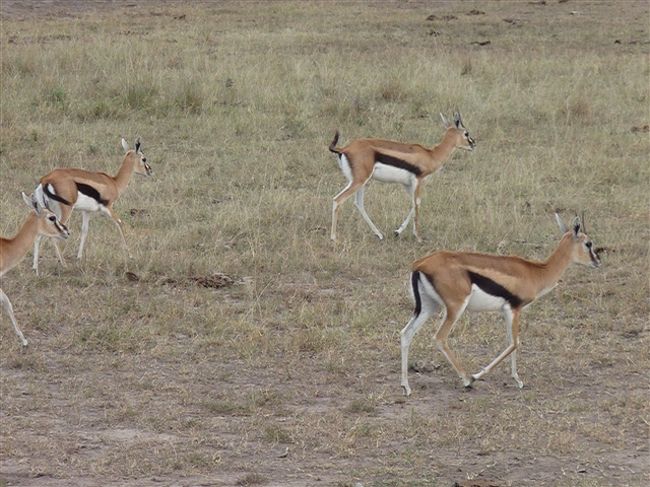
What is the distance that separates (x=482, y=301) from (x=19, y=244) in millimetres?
2733

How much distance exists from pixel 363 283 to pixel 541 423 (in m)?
2.42

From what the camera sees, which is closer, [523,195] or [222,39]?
[523,195]

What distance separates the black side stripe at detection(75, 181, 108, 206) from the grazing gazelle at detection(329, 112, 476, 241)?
65.8 inches

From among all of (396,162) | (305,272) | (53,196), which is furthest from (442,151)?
(53,196)

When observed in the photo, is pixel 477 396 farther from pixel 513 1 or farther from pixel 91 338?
pixel 513 1

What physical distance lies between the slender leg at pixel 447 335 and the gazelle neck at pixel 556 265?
2.06ft

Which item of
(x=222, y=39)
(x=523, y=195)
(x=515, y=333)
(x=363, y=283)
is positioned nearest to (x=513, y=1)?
(x=222, y=39)

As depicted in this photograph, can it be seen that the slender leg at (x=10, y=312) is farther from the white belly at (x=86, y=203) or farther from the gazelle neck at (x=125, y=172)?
the gazelle neck at (x=125, y=172)

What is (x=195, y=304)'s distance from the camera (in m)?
7.39

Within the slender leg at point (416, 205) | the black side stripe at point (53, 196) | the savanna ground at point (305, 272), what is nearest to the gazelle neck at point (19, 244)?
the savanna ground at point (305, 272)

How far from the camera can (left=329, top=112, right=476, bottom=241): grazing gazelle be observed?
891cm

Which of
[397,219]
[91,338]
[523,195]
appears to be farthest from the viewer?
[523,195]

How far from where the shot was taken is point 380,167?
898 cm

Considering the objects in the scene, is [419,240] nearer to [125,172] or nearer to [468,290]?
[125,172]
